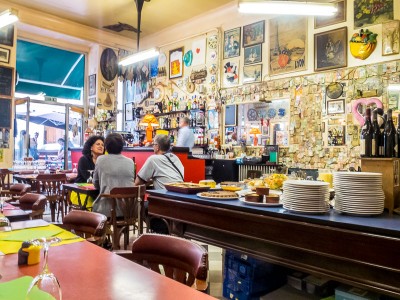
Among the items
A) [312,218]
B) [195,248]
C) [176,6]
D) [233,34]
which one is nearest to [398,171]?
[312,218]

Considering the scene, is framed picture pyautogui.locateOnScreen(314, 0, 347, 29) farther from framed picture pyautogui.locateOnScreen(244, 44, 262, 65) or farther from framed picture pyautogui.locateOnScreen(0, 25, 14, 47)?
framed picture pyautogui.locateOnScreen(0, 25, 14, 47)

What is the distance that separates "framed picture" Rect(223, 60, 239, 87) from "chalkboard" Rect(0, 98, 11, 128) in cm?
538

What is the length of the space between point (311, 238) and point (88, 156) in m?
4.04

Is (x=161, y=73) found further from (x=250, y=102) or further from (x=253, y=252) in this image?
(x=253, y=252)

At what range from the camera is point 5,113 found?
838cm

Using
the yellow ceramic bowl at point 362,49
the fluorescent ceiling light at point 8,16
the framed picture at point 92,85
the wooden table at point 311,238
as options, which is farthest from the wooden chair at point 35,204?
the framed picture at point 92,85

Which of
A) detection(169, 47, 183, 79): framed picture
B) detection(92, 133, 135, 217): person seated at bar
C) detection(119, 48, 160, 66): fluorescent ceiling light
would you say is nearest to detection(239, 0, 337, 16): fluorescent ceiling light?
detection(92, 133, 135, 217): person seated at bar

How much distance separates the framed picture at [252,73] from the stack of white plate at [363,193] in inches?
240

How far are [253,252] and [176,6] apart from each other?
25.1 ft

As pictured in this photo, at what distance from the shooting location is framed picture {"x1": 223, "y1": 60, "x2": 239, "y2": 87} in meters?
8.24

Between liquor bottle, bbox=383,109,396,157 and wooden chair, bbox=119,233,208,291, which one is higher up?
liquor bottle, bbox=383,109,396,157

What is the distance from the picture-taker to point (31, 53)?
9.79 meters

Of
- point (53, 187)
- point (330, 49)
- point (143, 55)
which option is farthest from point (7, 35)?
point (330, 49)

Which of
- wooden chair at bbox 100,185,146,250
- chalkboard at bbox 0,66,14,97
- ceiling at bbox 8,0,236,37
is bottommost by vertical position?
wooden chair at bbox 100,185,146,250
